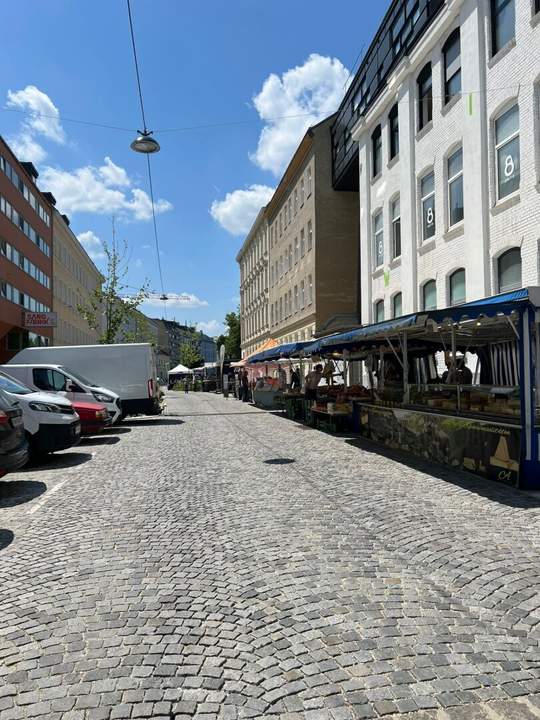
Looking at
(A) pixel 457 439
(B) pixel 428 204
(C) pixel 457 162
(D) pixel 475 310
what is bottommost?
(A) pixel 457 439

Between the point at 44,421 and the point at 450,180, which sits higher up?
the point at 450,180

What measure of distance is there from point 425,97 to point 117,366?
556 inches

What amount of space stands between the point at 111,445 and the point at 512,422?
895 centimetres

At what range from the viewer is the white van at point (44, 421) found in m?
10.2

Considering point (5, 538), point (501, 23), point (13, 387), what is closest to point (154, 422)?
point (13, 387)

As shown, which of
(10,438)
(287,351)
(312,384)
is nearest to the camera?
(10,438)

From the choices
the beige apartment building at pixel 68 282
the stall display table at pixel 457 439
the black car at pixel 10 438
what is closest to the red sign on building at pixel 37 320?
the beige apartment building at pixel 68 282

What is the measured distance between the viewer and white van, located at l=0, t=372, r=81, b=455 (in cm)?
1020

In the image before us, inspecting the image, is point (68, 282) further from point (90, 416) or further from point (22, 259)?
point (90, 416)

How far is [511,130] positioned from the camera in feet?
48.7

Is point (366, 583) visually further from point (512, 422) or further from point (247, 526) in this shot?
point (512, 422)

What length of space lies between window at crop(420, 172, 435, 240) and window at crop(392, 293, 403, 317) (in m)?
3.02

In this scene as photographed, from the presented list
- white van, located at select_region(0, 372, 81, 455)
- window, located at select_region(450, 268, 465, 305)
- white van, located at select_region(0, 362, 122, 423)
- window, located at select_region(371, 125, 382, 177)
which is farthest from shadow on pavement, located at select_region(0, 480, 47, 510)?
window, located at select_region(371, 125, 382, 177)

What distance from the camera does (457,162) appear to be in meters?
17.8
